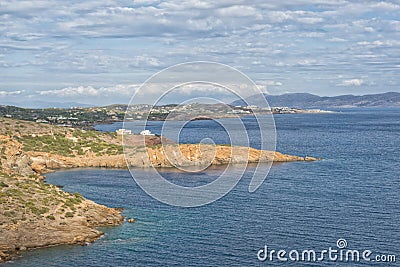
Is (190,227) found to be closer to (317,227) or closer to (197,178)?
(317,227)

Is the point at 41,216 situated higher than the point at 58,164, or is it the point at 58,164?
the point at 58,164

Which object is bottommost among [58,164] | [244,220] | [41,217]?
[244,220]

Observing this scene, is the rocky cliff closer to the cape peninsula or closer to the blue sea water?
the cape peninsula

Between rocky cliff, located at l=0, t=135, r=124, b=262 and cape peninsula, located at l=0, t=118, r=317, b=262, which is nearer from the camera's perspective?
rocky cliff, located at l=0, t=135, r=124, b=262

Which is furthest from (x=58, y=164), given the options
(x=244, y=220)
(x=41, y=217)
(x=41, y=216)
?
(x=244, y=220)

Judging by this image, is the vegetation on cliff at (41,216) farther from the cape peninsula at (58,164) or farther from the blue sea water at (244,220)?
the blue sea water at (244,220)

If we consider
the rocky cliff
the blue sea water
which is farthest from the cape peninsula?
the blue sea water

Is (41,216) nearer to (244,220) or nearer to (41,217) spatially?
(41,217)
